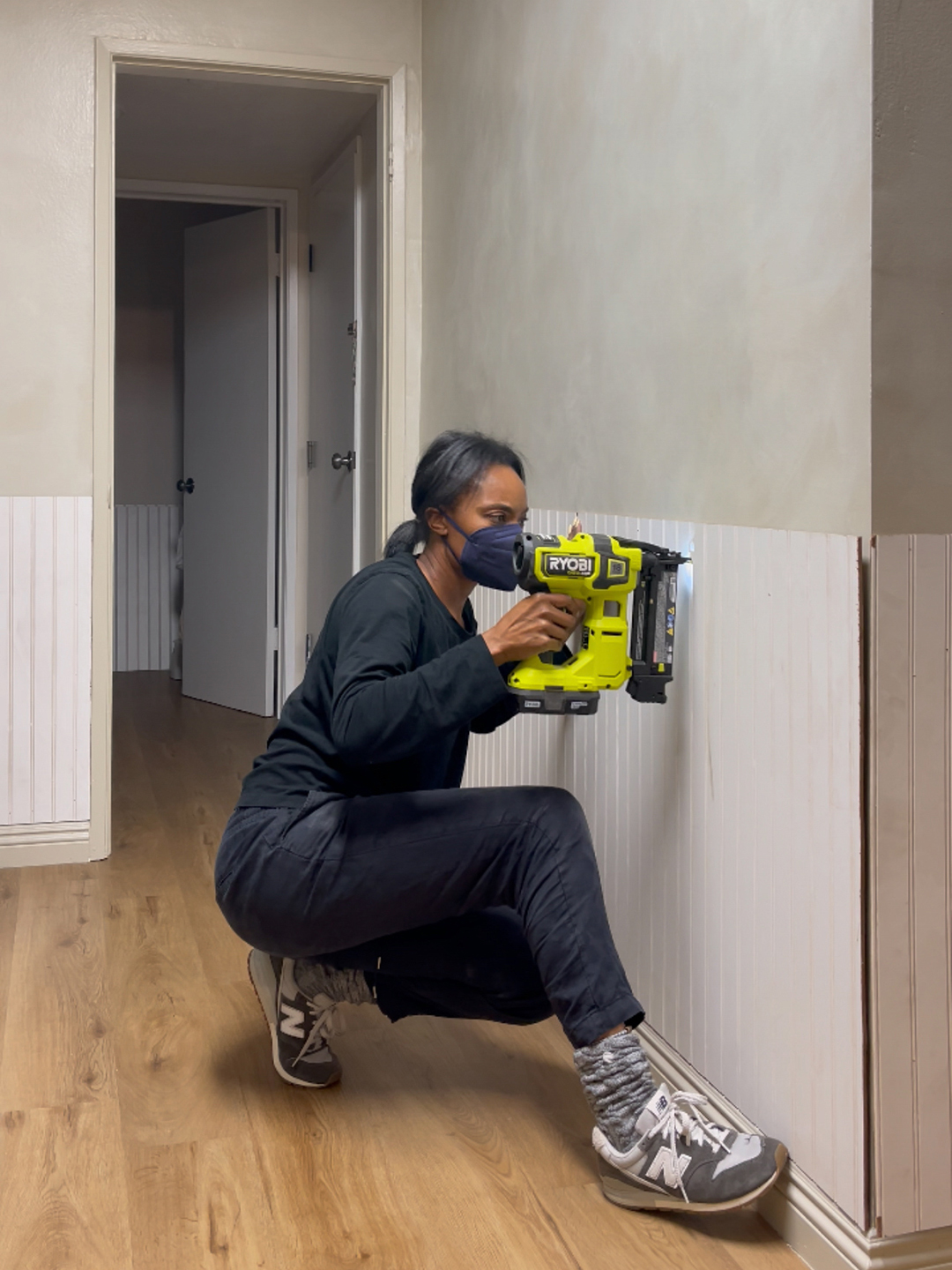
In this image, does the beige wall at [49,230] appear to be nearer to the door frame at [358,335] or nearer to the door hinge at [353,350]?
the door frame at [358,335]

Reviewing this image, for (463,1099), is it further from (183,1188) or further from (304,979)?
(183,1188)

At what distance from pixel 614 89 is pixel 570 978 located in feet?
4.94

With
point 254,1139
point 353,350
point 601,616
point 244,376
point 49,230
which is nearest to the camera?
point 601,616

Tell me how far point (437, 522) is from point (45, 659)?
189cm

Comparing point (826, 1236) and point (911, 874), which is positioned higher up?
point (911, 874)

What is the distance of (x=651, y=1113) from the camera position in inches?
67.8

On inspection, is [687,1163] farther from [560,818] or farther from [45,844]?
[45,844]

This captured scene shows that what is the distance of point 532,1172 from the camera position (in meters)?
1.85

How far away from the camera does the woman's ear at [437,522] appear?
1981mm

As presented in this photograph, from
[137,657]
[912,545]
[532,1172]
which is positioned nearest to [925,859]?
[912,545]

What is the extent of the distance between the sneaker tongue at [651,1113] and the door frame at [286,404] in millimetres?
3756

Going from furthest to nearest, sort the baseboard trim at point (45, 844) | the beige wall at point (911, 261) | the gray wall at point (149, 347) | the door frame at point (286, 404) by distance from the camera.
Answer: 1. the gray wall at point (149, 347)
2. the door frame at point (286, 404)
3. the baseboard trim at point (45, 844)
4. the beige wall at point (911, 261)

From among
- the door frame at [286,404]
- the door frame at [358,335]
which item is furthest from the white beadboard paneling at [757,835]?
the door frame at [286,404]

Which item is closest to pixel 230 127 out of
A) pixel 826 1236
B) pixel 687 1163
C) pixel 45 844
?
pixel 45 844
